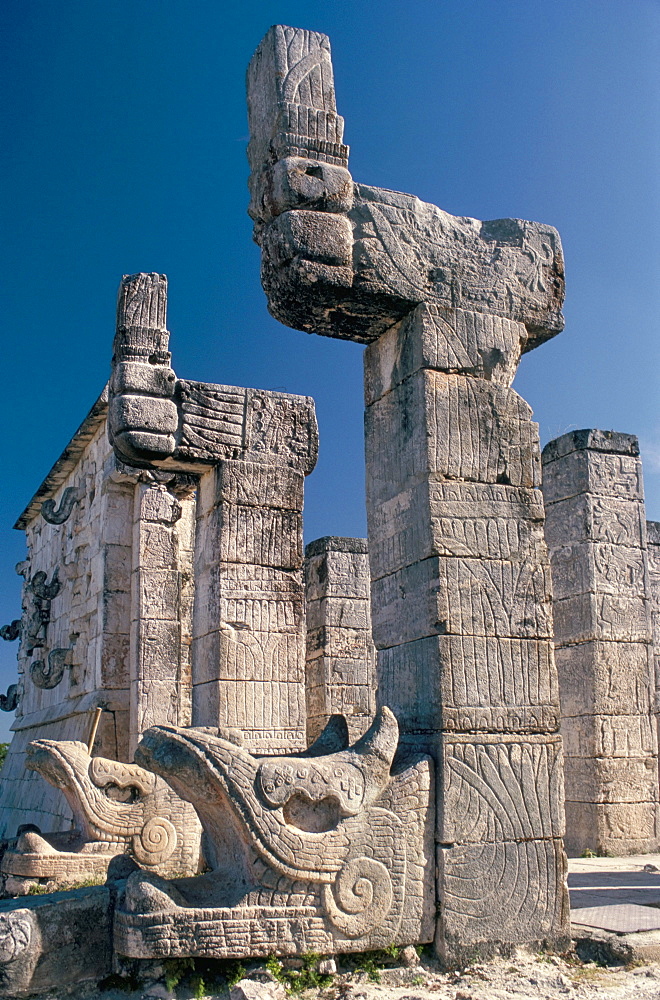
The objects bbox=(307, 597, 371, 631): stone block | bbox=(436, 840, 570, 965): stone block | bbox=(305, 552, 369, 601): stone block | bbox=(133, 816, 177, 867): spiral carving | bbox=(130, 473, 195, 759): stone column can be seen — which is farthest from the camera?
bbox=(305, 552, 369, 601): stone block

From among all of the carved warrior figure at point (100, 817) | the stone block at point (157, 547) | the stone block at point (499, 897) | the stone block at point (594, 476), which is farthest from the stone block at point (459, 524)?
the stone block at point (157, 547)

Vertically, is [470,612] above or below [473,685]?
above

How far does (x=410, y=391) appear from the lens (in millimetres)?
5258

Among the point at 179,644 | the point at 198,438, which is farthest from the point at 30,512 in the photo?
the point at 198,438

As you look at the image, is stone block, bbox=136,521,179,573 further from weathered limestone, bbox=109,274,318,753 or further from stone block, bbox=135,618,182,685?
weathered limestone, bbox=109,274,318,753

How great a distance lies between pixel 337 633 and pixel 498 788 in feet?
23.3

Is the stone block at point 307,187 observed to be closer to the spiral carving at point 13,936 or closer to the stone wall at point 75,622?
the spiral carving at point 13,936

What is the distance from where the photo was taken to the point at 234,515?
717 cm

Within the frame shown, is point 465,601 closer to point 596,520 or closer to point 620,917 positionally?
point 620,917

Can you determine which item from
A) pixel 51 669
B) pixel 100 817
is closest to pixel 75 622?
pixel 51 669

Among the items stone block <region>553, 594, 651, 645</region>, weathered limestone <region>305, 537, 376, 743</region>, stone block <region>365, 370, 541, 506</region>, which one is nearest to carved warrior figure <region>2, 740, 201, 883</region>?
stone block <region>365, 370, 541, 506</region>

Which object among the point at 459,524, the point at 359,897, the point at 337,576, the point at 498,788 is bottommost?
the point at 359,897

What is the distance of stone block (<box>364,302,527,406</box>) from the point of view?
522cm

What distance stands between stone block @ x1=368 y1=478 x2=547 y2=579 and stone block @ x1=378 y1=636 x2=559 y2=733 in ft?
1.57
